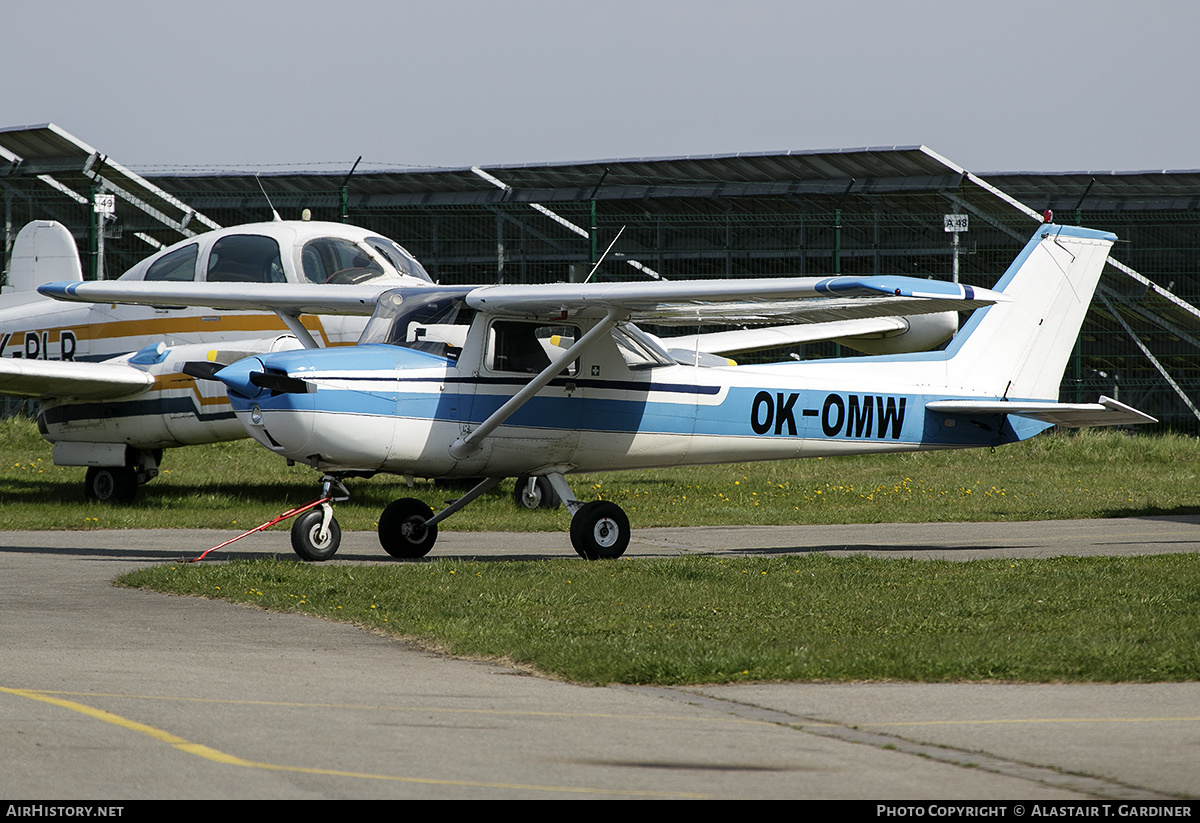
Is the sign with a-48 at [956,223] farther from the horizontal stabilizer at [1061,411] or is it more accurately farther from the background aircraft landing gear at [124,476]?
the background aircraft landing gear at [124,476]

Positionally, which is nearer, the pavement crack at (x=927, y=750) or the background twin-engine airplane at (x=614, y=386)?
the pavement crack at (x=927, y=750)

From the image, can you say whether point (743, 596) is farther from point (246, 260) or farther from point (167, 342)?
point (167, 342)

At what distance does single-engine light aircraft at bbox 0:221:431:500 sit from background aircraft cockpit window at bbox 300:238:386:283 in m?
0.01

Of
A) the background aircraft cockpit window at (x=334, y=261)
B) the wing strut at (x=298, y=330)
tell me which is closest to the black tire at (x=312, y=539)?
the wing strut at (x=298, y=330)

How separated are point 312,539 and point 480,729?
672 centimetres

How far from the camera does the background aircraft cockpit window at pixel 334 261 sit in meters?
16.3

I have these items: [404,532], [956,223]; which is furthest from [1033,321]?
[956,223]

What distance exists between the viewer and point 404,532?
1252 cm

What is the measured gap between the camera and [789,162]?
2775 cm

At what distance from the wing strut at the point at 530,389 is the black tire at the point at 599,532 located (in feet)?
3.66

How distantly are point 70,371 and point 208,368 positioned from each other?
17.6 feet

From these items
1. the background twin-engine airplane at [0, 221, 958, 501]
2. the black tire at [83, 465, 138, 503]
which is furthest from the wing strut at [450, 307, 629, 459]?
the black tire at [83, 465, 138, 503]

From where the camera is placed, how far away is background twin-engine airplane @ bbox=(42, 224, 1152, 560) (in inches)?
449
